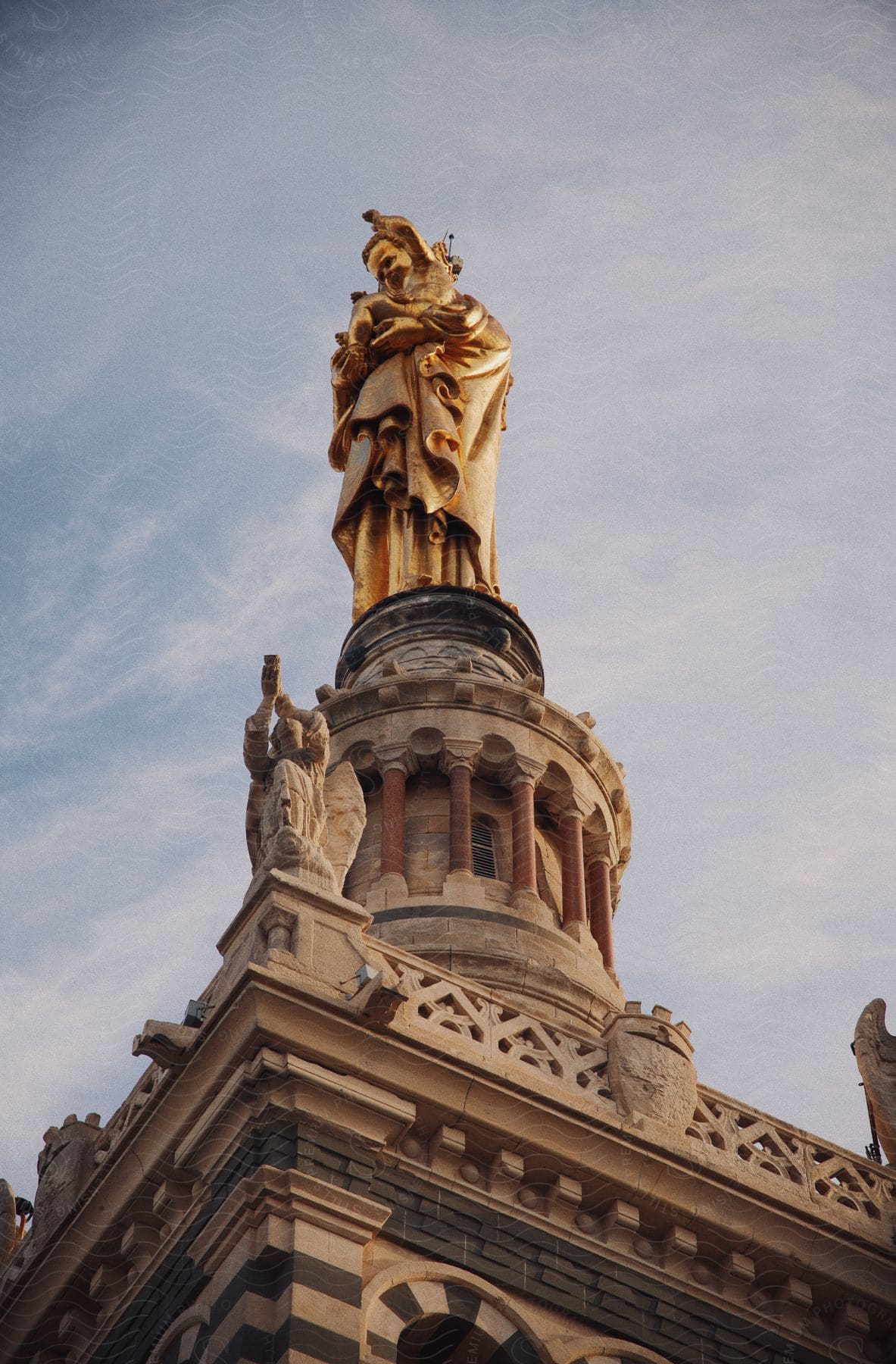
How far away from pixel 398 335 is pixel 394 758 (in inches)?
464

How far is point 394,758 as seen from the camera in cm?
3591

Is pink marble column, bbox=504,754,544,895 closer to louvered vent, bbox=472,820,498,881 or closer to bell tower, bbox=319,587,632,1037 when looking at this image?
bell tower, bbox=319,587,632,1037

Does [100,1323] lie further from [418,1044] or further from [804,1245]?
[804,1245]

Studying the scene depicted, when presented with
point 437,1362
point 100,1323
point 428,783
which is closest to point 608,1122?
point 437,1362

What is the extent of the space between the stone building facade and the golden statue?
15.6 meters

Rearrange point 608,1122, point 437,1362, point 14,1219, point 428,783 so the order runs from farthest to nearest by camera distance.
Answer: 1. point 428,783
2. point 14,1219
3. point 608,1122
4. point 437,1362

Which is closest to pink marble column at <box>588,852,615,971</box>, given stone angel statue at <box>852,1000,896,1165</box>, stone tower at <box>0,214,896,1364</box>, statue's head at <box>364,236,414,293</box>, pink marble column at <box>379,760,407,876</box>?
pink marble column at <box>379,760,407,876</box>

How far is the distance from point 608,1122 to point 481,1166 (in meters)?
1.50

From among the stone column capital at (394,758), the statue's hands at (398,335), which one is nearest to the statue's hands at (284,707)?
the stone column capital at (394,758)

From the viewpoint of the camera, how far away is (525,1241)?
25078 millimetres

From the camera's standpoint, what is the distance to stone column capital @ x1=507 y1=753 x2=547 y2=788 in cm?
3619

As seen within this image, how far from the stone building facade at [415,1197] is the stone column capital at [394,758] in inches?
326

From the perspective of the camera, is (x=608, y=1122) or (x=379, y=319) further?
(x=379, y=319)

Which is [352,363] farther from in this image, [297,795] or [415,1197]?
[415,1197]
